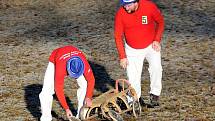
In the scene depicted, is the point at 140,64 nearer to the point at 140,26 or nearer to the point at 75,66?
the point at 140,26

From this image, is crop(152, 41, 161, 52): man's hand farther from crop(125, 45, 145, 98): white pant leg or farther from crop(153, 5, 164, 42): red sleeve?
crop(125, 45, 145, 98): white pant leg

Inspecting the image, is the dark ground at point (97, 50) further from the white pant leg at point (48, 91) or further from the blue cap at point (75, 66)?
the blue cap at point (75, 66)

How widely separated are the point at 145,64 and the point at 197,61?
1642 millimetres

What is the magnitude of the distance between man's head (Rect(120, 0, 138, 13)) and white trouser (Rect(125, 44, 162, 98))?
3.36ft

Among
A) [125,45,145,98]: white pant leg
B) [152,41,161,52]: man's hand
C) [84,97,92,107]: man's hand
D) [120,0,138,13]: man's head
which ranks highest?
[120,0,138,13]: man's head

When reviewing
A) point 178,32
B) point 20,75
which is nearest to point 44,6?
point 178,32

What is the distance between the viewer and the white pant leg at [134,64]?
35.3ft

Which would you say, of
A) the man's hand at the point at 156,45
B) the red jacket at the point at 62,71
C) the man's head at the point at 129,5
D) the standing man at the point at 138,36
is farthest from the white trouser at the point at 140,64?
the red jacket at the point at 62,71

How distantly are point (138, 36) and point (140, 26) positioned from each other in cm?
24

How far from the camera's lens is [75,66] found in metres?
8.91

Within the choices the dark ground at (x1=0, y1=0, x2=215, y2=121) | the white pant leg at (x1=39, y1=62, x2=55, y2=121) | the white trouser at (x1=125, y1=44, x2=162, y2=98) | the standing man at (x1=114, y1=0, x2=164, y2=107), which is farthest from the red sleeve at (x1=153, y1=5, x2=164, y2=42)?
the white pant leg at (x1=39, y1=62, x2=55, y2=121)

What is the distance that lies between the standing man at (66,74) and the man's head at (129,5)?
1443 mm

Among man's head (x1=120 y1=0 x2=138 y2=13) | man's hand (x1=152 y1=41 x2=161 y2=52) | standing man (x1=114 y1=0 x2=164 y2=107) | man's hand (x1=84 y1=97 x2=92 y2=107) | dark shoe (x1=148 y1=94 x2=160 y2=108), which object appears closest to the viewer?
man's hand (x1=84 y1=97 x2=92 y2=107)

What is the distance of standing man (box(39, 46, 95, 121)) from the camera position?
8.94 m
